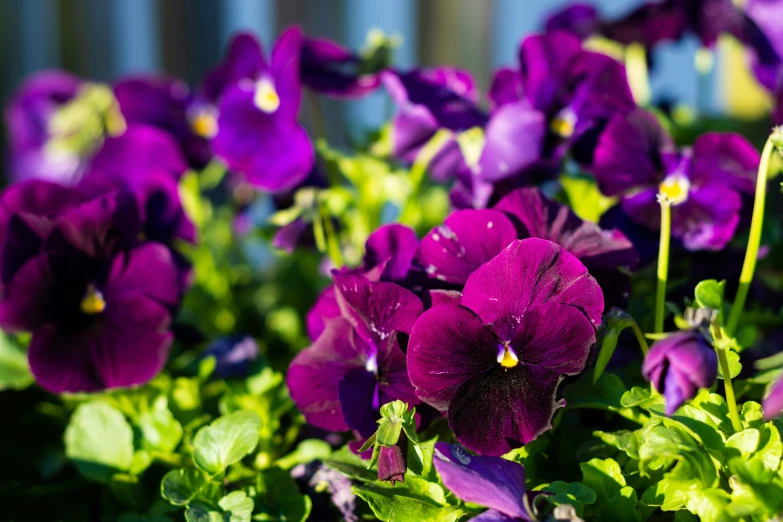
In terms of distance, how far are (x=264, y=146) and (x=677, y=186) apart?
420 mm

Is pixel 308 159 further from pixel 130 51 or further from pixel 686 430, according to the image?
pixel 130 51

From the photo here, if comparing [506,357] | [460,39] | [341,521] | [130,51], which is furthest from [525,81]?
[130,51]

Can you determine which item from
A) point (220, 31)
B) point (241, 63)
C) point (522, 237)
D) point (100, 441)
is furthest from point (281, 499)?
point (220, 31)

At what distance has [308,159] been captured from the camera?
80 cm

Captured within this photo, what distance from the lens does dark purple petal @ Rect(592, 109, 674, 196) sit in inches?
26.1

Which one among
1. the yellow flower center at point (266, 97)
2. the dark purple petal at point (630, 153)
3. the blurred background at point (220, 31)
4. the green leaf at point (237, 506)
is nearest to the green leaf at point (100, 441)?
the green leaf at point (237, 506)

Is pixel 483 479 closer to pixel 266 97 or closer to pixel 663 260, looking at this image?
pixel 663 260

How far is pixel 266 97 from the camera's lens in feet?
2.85

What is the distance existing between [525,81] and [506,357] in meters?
0.33

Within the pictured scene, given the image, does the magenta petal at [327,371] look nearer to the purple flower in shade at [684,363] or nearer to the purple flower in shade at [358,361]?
the purple flower in shade at [358,361]

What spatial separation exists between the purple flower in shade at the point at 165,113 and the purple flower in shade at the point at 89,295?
25 cm

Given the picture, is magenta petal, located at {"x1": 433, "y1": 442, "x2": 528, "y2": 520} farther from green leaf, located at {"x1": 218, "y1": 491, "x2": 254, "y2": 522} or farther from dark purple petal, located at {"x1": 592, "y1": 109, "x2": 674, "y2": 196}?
dark purple petal, located at {"x1": 592, "y1": 109, "x2": 674, "y2": 196}

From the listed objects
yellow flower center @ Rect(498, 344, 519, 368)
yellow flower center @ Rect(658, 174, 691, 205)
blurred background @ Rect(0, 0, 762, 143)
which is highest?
yellow flower center @ Rect(658, 174, 691, 205)

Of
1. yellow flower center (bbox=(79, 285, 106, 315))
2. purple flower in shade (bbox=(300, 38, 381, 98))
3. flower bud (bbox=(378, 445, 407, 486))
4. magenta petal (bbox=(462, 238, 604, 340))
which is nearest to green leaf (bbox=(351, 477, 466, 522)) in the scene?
flower bud (bbox=(378, 445, 407, 486))
